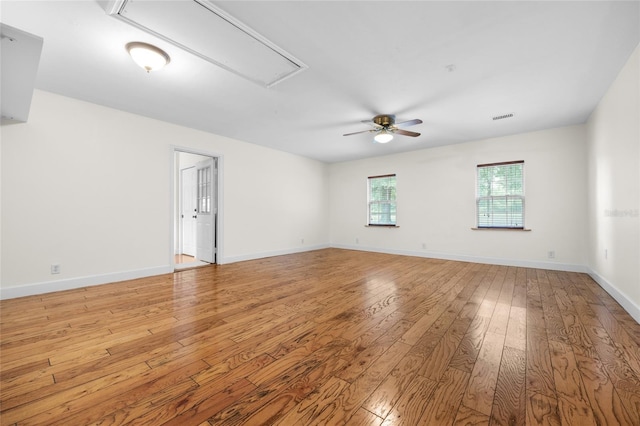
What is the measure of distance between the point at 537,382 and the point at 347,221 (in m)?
5.96

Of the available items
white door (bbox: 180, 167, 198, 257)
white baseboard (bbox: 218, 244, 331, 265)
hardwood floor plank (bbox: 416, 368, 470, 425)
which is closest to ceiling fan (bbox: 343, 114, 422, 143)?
hardwood floor plank (bbox: 416, 368, 470, 425)

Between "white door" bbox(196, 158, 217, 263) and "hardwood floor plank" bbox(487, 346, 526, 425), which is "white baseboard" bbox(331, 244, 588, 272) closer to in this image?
"hardwood floor plank" bbox(487, 346, 526, 425)

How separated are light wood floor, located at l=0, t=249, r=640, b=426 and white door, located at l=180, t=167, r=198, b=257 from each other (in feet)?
9.06

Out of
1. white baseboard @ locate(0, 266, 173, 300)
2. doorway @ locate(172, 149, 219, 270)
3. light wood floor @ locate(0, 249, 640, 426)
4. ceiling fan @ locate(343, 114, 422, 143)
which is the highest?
ceiling fan @ locate(343, 114, 422, 143)

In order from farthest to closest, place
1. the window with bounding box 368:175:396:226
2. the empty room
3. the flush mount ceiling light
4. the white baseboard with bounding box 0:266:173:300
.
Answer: the window with bounding box 368:175:396:226
the white baseboard with bounding box 0:266:173:300
the flush mount ceiling light
the empty room

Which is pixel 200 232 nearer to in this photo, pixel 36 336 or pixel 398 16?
pixel 36 336

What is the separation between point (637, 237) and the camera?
2389 mm

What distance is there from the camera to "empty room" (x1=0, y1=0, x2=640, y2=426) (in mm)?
1414

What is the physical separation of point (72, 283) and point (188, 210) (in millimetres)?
2947

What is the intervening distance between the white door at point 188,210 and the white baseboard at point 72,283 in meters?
1.89

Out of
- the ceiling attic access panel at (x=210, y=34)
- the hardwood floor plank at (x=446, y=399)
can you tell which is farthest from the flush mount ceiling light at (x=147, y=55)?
the hardwood floor plank at (x=446, y=399)

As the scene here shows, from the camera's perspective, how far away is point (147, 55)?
91.9 inches

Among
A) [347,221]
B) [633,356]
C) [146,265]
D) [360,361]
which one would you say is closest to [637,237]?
[633,356]

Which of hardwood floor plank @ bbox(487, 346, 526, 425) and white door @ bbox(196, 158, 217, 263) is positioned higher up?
white door @ bbox(196, 158, 217, 263)
